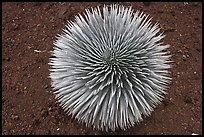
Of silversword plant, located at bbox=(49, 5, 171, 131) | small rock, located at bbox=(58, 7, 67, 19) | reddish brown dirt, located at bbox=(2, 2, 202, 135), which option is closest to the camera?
silversword plant, located at bbox=(49, 5, 171, 131)

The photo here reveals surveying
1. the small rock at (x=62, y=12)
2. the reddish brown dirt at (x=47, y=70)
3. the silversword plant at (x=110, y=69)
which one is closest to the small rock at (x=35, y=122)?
the reddish brown dirt at (x=47, y=70)

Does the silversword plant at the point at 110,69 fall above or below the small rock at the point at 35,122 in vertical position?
above

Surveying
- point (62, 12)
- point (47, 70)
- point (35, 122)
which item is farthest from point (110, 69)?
point (62, 12)

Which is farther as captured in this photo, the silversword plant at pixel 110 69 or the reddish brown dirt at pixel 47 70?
the reddish brown dirt at pixel 47 70

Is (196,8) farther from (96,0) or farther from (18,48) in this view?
(18,48)

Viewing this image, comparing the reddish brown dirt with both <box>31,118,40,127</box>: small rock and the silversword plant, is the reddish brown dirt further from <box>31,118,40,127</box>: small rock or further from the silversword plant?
the silversword plant

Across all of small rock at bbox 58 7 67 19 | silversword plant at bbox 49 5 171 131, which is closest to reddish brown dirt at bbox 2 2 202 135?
small rock at bbox 58 7 67 19

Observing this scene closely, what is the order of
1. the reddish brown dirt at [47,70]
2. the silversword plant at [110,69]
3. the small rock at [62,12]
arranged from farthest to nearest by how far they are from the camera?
the small rock at [62,12] < the reddish brown dirt at [47,70] < the silversword plant at [110,69]

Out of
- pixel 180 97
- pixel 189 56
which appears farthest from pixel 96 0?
pixel 180 97

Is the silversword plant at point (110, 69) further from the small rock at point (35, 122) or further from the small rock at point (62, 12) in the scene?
the small rock at point (62, 12)
